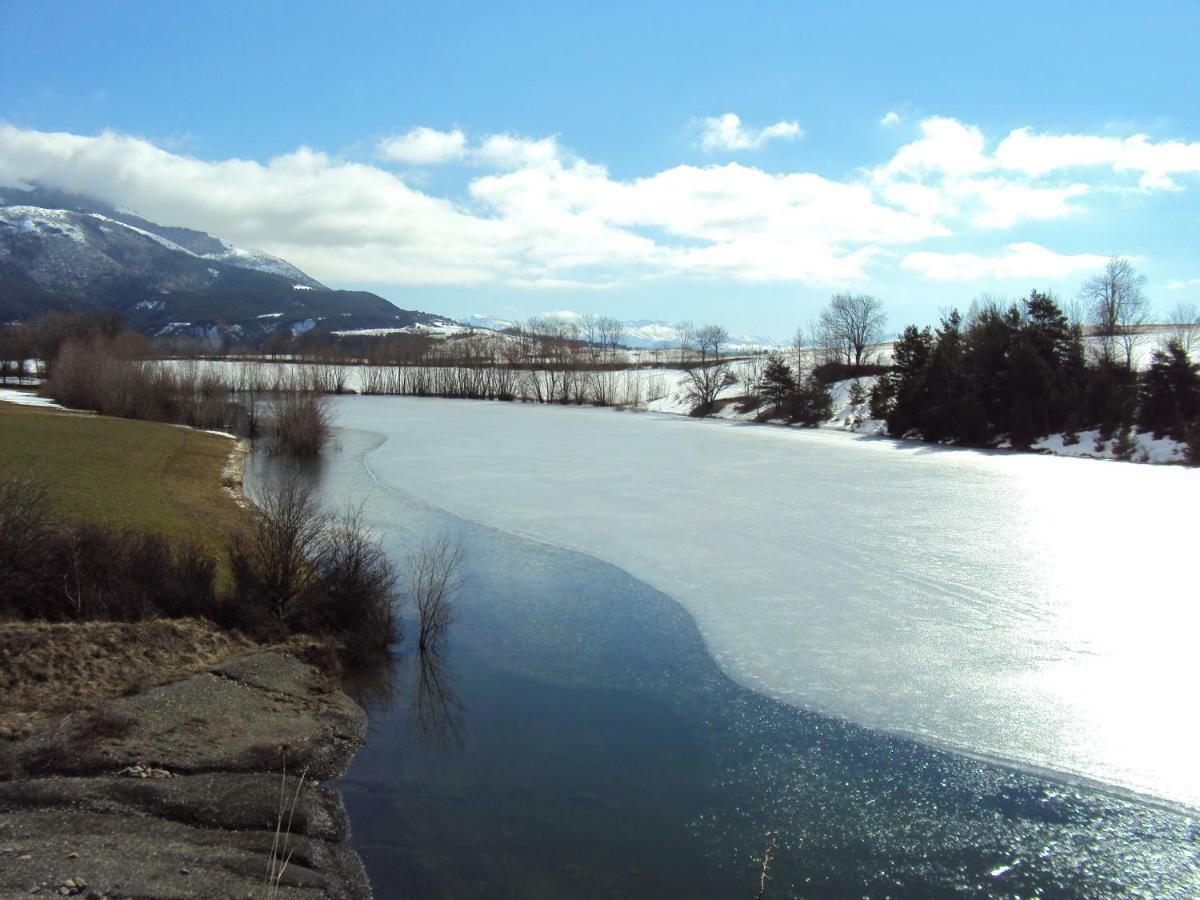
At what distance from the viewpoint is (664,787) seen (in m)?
7.33

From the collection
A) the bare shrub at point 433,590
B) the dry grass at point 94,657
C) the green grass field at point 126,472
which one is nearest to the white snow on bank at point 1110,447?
the bare shrub at point 433,590

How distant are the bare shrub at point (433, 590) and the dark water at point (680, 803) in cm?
75

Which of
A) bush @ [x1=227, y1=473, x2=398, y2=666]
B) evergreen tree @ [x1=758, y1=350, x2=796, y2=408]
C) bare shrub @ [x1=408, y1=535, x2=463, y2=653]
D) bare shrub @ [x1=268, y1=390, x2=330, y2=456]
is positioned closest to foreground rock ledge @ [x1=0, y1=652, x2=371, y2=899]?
bush @ [x1=227, y1=473, x2=398, y2=666]

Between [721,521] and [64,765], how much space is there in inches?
532

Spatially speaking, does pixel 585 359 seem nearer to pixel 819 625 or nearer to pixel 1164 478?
pixel 1164 478

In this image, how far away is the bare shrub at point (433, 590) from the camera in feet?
36.7

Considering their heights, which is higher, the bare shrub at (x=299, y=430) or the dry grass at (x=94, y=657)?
the bare shrub at (x=299, y=430)

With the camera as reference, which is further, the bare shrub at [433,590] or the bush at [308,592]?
the bare shrub at [433,590]

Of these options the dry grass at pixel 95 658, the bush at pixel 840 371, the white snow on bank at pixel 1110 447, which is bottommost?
the dry grass at pixel 95 658

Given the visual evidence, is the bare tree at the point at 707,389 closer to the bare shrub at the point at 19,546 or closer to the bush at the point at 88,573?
the bush at the point at 88,573

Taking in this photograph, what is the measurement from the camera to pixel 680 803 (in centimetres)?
706

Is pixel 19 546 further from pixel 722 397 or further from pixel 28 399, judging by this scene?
pixel 722 397

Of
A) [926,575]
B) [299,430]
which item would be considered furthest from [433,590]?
[299,430]

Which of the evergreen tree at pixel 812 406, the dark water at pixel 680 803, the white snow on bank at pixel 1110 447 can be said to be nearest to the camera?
the dark water at pixel 680 803
